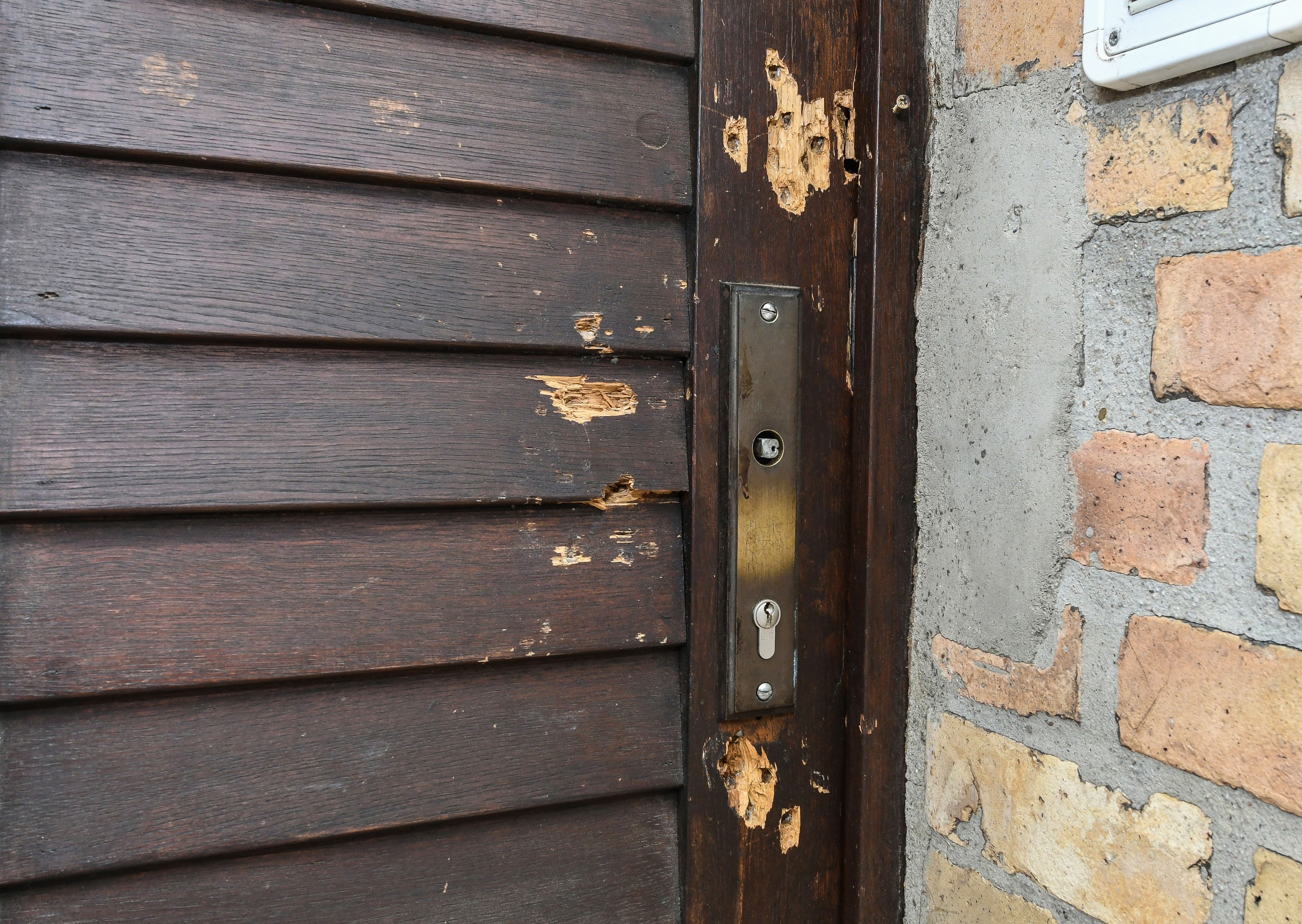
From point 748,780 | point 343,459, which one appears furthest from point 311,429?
point 748,780

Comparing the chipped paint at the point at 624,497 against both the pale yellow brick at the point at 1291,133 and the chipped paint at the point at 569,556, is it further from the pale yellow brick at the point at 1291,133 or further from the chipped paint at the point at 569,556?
the pale yellow brick at the point at 1291,133

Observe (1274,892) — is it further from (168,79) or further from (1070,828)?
(168,79)

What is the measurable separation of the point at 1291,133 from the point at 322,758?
88 cm

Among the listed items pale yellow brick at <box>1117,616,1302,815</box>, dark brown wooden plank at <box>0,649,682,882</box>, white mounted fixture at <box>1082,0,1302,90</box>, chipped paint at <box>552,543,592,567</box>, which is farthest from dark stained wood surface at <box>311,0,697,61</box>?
pale yellow brick at <box>1117,616,1302,815</box>

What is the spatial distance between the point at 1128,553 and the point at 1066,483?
8 centimetres

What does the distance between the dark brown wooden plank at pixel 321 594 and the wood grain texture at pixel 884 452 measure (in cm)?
22

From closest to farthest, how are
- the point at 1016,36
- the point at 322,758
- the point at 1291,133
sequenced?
the point at 1291,133, the point at 322,758, the point at 1016,36

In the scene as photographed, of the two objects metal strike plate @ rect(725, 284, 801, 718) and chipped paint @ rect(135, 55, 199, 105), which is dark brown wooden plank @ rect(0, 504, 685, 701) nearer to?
metal strike plate @ rect(725, 284, 801, 718)

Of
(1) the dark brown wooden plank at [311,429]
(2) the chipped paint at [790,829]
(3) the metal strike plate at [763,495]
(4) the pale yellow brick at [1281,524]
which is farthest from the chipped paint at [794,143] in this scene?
(2) the chipped paint at [790,829]

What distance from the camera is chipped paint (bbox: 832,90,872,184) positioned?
906 mm

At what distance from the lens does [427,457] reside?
29.3 inches

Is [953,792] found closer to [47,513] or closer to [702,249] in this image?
[702,249]

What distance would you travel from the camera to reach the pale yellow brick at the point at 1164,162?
0.66 meters

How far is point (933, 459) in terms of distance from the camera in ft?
2.97
